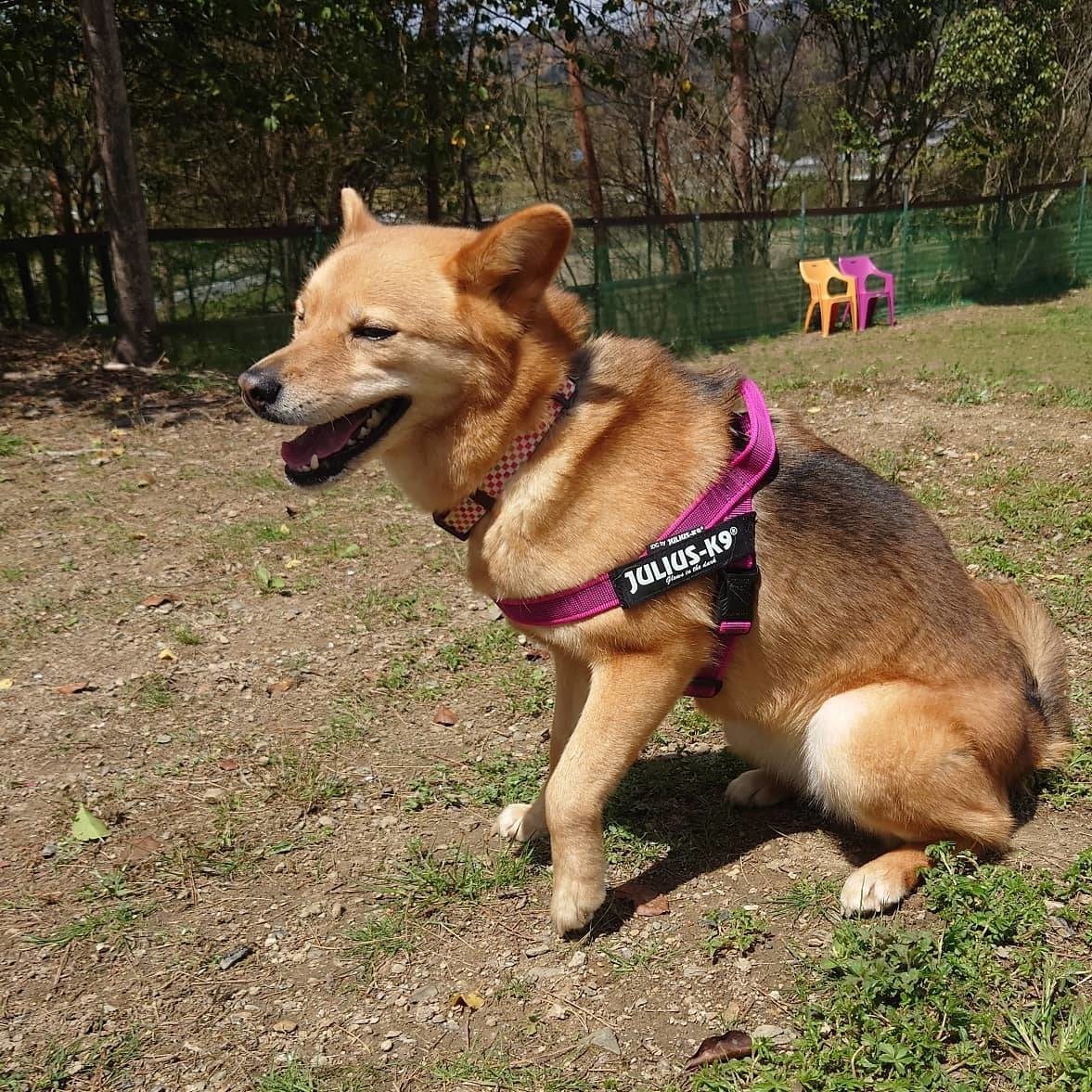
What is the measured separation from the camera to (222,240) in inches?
418

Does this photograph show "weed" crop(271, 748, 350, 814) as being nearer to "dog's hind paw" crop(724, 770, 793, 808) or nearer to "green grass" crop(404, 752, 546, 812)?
"green grass" crop(404, 752, 546, 812)

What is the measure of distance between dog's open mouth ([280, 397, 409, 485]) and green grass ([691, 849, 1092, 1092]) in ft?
6.03

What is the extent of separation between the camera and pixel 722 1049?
2172 mm

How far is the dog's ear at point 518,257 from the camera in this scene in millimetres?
2373

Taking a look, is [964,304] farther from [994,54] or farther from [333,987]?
[333,987]

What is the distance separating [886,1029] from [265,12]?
10703mm

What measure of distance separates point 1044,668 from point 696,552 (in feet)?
4.64

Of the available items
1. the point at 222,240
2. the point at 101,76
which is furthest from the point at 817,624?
the point at 222,240

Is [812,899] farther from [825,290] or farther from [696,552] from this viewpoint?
[825,290]

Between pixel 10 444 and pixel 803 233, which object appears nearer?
pixel 10 444

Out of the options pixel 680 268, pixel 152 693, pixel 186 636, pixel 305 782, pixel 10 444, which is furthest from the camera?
pixel 680 268

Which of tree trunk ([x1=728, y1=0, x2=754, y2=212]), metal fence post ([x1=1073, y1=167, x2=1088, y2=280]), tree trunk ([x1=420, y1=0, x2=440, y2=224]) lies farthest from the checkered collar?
metal fence post ([x1=1073, y1=167, x2=1088, y2=280])

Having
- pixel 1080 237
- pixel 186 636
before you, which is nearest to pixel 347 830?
pixel 186 636

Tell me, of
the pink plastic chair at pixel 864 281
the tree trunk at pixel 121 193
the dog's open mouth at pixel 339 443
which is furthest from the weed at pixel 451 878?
the pink plastic chair at pixel 864 281
